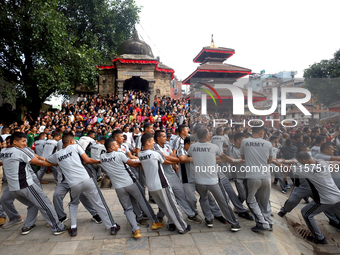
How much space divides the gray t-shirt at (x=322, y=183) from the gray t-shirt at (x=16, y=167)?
4.98m

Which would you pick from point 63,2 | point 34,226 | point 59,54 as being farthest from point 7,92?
point 34,226

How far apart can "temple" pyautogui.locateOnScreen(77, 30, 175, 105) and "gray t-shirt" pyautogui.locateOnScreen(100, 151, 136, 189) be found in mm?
15337

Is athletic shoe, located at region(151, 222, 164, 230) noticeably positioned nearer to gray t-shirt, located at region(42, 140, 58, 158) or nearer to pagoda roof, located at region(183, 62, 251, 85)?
gray t-shirt, located at region(42, 140, 58, 158)

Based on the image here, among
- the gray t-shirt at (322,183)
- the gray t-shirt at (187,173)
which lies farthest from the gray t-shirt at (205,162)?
the gray t-shirt at (322,183)

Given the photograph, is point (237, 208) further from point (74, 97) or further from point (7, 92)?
point (74, 97)

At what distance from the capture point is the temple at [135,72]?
64.1 feet

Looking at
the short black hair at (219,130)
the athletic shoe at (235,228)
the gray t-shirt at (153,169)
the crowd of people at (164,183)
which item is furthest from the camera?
the short black hair at (219,130)

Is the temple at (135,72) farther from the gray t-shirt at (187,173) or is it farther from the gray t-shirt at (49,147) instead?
the gray t-shirt at (187,173)

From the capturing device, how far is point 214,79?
1619cm

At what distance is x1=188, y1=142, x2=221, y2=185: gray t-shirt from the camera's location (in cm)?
420

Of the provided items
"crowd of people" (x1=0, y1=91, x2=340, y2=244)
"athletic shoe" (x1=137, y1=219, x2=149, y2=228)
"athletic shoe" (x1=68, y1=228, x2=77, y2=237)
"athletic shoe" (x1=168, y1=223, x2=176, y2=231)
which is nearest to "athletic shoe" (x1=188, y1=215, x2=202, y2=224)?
→ "crowd of people" (x1=0, y1=91, x2=340, y2=244)

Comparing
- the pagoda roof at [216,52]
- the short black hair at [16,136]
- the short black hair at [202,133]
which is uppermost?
the pagoda roof at [216,52]

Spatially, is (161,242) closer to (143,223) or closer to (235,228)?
(143,223)

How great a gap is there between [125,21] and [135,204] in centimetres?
2118
